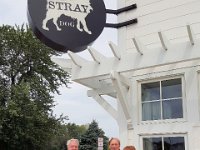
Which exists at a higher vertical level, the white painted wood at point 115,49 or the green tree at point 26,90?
the green tree at point 26,90

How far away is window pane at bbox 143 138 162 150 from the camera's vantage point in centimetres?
704

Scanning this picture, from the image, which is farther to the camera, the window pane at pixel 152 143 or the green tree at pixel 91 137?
the green tree at pixel 91 137

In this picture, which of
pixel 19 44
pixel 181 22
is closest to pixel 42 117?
pixel 19 44

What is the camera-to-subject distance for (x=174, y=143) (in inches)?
269

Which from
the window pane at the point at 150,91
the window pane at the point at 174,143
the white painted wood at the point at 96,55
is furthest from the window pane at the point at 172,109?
the white painted wood at the point at 96,55

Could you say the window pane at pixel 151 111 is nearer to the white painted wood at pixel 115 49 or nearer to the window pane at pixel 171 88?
the window pane at pixel 171 88

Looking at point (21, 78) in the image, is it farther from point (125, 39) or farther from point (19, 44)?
point (125, 39)

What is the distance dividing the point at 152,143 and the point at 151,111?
0.55 metres

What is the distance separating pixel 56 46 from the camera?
280 inches

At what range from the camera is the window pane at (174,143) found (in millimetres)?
6757

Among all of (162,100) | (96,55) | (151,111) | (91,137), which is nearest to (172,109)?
(162,100)

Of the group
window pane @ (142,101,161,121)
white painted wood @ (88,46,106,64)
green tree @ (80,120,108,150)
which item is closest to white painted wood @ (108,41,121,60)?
white painted wood @ (88,46,106,64)

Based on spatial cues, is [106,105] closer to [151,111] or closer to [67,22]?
[151,111]

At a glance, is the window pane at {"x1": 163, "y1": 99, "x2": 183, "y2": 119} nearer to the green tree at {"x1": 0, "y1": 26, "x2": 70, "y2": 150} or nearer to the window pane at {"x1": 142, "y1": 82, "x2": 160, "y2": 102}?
the window pane at {"x1": 142, "y1": 82, "x2": 160, "y2": 102}
